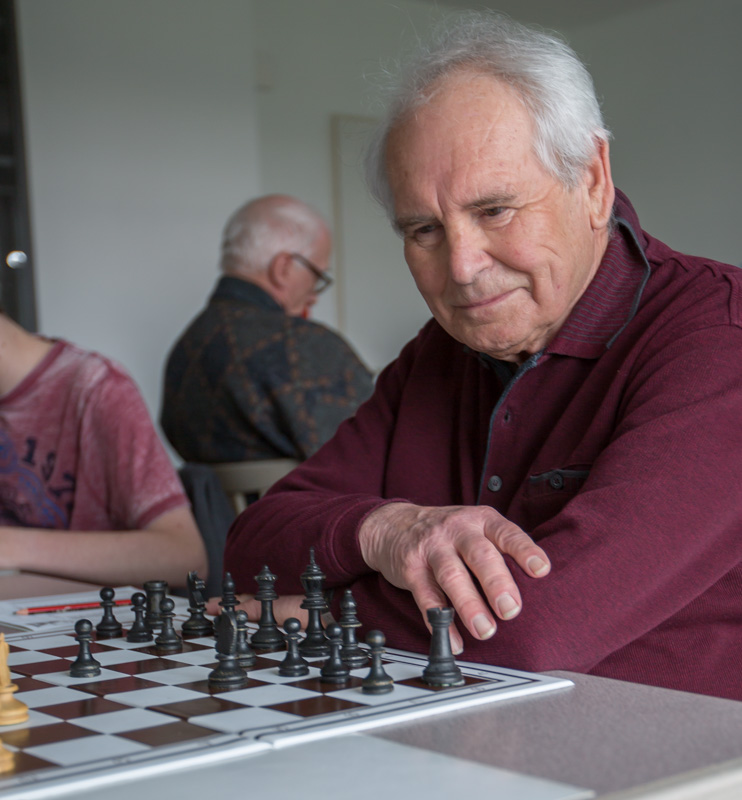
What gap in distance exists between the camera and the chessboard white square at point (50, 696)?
917 mm

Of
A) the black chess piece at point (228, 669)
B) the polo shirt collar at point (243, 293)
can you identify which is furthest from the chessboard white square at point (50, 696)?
the polo shirt collar at point (243, 293)

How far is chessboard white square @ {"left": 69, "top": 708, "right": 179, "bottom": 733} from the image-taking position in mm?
813

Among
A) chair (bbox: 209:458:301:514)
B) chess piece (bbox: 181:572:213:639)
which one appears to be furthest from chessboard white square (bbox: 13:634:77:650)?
chair (bbox: 209:458:301:514)

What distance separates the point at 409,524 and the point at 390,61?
0.79m

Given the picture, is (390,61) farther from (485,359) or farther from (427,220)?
(485,359)

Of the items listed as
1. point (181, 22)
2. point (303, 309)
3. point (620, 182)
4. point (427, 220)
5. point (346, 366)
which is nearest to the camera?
point (427, 220)

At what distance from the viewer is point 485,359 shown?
61.6 inches

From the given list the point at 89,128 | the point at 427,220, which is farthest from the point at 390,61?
the point at 89,128

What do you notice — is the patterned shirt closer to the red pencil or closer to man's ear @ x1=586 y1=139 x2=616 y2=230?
the red pencil

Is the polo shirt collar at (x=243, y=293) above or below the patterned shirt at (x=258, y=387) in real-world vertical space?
above

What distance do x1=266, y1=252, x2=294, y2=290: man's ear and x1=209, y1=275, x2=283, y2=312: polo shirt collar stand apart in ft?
0.40

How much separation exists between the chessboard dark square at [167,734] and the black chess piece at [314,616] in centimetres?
27

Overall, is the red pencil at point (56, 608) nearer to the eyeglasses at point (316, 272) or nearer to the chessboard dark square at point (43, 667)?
the chessboard dark square at point (43, 667)

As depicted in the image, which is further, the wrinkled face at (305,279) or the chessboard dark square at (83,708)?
the wrinkled face at (305,279)
